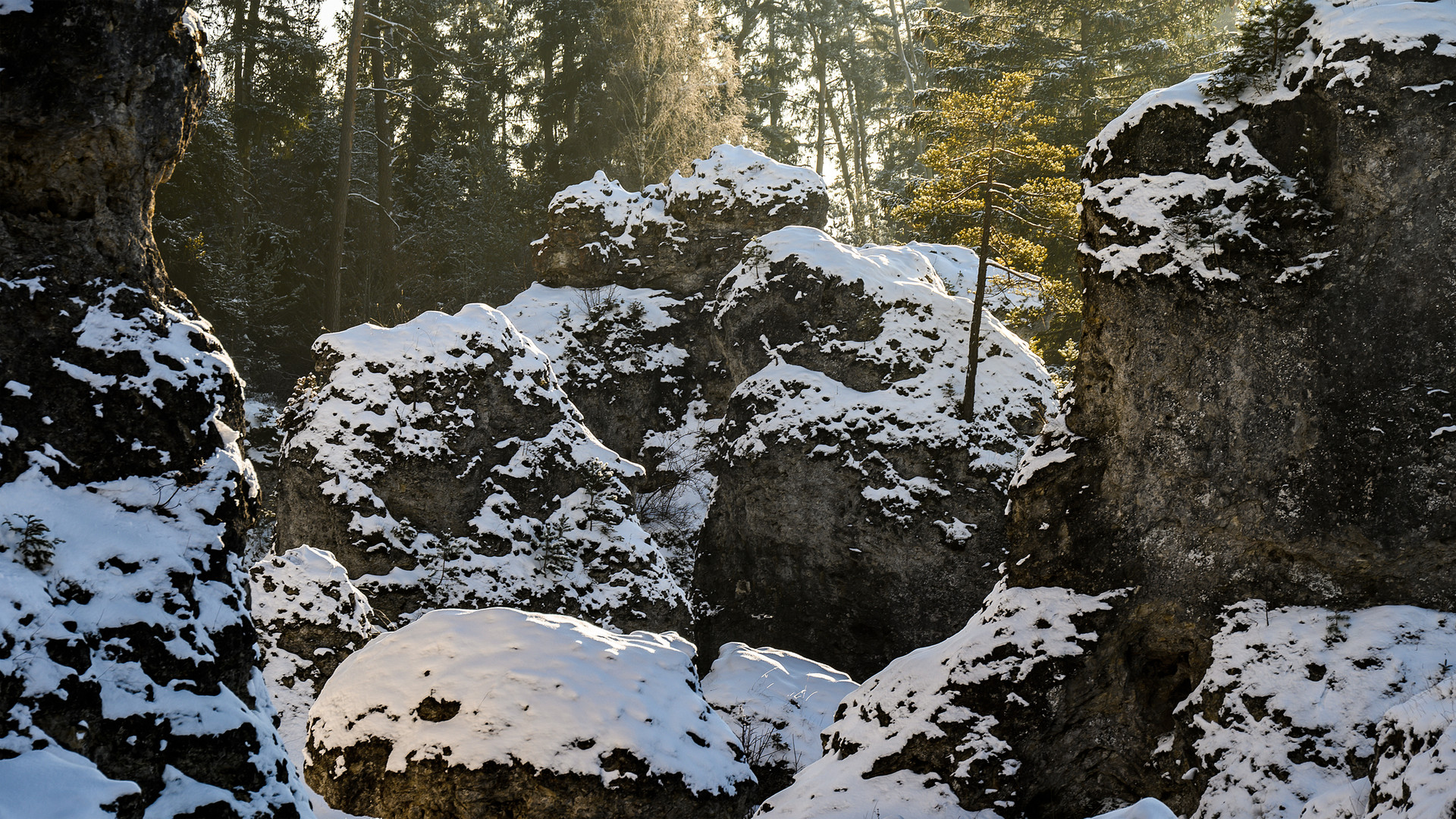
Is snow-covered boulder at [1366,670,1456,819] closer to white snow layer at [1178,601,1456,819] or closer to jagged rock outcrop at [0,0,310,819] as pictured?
white snow layer at [1178,601,1456,819]

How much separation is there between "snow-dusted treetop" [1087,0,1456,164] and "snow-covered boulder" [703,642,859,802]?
708cm

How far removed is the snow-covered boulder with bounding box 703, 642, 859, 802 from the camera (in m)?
11.2

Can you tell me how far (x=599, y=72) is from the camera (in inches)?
1111

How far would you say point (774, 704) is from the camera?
38.9 feet

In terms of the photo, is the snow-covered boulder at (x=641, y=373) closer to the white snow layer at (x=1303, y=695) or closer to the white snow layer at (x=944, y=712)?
the white snow layer at (x=944, y=712)

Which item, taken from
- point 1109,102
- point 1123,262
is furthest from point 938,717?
point 1109,102

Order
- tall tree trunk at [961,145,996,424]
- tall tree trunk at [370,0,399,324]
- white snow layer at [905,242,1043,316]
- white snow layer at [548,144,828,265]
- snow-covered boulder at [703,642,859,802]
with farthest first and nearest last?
1. tall tree trunk at [370,0,399,324]
2. white snow layer at [905,242,1043,316]
3. white snow layer at [548,144,828,265]
4. tall tree trunk at [961,145,996,424]
5. snow-covered boulder at [703,642,859,802]

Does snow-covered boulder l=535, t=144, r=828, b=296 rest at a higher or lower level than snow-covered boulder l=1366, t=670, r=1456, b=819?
higher

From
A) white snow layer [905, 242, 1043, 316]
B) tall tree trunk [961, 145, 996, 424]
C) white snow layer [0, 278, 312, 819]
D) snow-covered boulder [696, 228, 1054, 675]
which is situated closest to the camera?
white snow layer [0, 278, 312, 819]

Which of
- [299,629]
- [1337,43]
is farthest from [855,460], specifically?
[1337,43]

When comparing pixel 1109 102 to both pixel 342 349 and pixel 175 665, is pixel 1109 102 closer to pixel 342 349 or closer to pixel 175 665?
pixel 342 349

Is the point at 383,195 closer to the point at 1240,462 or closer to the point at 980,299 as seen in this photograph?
the point at 980,299

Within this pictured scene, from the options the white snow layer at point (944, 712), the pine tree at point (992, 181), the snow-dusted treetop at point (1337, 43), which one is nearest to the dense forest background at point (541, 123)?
the pine tree at point (992, 181)

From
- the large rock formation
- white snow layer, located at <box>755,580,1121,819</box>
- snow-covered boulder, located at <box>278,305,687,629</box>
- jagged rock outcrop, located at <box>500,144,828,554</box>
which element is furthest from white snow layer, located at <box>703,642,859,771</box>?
jagged rock outcrop, located at <box>500,144,828,554</box>
